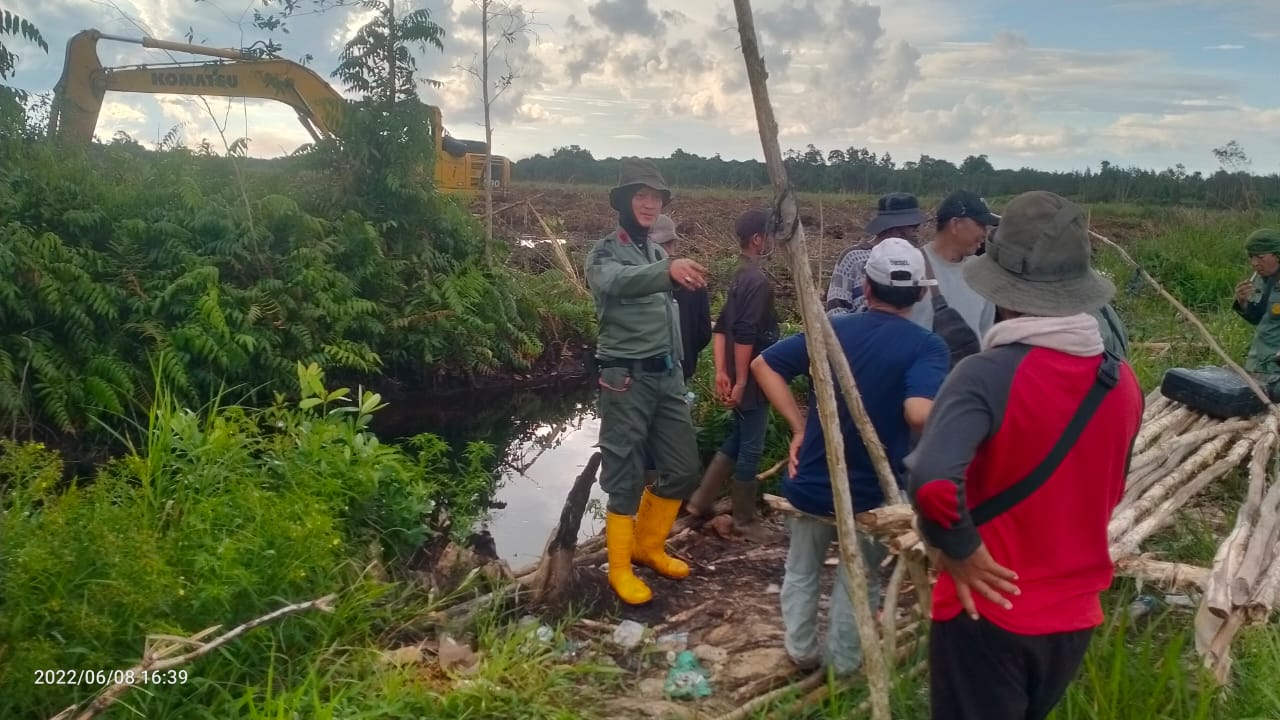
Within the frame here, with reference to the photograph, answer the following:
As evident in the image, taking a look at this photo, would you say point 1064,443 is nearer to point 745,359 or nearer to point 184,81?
point 745,359

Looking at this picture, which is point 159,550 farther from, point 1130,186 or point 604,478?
point 1130,186

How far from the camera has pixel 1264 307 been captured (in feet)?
20.6

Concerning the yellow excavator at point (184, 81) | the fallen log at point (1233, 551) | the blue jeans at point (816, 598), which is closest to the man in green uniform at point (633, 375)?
the blue jeans at point (816, 598)

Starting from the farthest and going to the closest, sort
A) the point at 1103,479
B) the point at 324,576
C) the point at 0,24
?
the point at 0,24 → the point at 324,576 → the point at 1103,479

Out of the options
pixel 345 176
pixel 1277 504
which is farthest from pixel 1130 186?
pixel 1277 504

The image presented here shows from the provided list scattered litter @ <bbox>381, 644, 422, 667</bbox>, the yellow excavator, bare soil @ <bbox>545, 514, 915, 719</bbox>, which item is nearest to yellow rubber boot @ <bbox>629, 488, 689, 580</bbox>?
bare soil @ <bbox>545, 514, 915, 719</bbox>

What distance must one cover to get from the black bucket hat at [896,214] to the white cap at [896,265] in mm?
1272

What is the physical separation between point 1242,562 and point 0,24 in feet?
27.1

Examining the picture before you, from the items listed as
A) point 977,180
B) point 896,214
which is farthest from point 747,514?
point 977,180

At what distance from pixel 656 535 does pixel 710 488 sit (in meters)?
0.96

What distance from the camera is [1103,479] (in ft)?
6.84

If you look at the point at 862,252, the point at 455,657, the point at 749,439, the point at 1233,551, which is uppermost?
the point at 862,252

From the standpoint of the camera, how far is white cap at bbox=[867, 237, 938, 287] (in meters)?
3.13

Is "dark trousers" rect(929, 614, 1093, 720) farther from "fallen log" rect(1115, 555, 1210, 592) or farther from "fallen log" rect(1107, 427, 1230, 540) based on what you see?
"fallen log" rect(1107, 427, 1230, 540)
